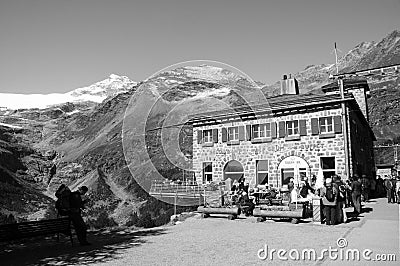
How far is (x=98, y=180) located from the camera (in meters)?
47.5

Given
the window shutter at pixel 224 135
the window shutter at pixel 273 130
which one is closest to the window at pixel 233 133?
the window shutter at pixel 224 135

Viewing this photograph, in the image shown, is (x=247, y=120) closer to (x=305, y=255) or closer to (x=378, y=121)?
(x=305, y=255)

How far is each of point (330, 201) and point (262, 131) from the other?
11356 millimetres

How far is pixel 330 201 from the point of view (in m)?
10.8

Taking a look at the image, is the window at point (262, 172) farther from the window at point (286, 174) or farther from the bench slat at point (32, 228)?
the bench slat at point (32, 228)

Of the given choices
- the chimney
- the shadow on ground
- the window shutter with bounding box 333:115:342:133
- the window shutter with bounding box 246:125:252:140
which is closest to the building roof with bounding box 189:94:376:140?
the window shutter with bounding box 246:125:252:140

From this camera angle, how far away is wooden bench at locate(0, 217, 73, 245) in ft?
25.2

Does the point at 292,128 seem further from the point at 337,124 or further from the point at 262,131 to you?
the point at 337,124

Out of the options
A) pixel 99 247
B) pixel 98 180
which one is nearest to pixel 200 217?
pixel 99 247

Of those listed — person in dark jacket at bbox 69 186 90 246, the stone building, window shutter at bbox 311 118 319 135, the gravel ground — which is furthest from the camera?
window shutter at bbox 311 118 319 135

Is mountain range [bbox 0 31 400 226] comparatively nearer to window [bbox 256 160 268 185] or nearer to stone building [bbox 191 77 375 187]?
stone building [bbox 191 77 375 187]

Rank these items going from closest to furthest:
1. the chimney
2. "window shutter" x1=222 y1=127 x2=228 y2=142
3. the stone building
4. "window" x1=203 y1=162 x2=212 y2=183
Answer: the stone building < "window shutter" x1=222 y1=127 x2=228 y2=142 < "window" x1=203 y1=162 x2=212 y2=183 < the chimney

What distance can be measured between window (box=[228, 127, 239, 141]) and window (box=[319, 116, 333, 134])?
521 centimetres

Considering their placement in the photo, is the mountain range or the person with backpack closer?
the person with backpack
